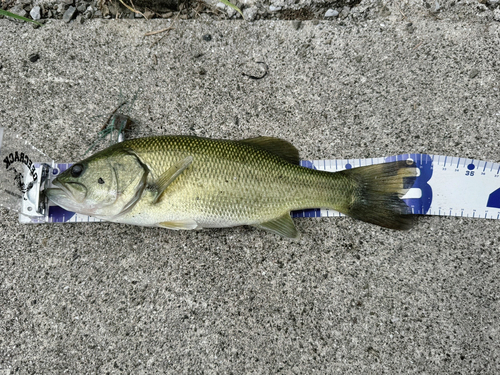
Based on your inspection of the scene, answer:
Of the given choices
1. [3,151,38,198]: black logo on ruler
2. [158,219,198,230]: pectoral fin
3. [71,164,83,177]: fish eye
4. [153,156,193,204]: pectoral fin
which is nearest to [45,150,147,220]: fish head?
[71,164,83,177]: fish eye

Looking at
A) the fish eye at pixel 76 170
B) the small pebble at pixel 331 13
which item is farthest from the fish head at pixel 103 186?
the small pebble at pixel 331 13

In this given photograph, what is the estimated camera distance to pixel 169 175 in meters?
2.01

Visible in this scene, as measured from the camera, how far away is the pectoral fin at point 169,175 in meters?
2.00

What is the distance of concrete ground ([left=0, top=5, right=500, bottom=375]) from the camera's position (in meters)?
2.26

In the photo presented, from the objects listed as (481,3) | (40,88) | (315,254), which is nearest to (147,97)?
(40,88)

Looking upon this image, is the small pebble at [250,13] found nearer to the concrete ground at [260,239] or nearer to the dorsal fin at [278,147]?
the concrete ground at [260,239]

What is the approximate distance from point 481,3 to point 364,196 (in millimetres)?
2037

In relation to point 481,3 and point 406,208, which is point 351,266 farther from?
point 481,3

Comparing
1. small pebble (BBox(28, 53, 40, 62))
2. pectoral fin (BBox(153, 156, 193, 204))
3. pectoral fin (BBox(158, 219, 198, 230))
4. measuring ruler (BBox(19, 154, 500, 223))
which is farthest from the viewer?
small pebble (BBox(28, 53, 40, 62))

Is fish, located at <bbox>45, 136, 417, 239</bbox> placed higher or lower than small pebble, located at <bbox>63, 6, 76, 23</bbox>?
lower

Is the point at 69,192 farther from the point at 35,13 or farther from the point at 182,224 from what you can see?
the point at 35,13

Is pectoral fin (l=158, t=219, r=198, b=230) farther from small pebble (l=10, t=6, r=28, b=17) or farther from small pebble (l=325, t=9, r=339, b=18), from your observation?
small pebble (l=10, t=6, r=28, b=17)

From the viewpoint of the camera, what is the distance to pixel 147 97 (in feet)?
8.52

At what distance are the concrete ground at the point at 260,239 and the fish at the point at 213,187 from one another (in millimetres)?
276
